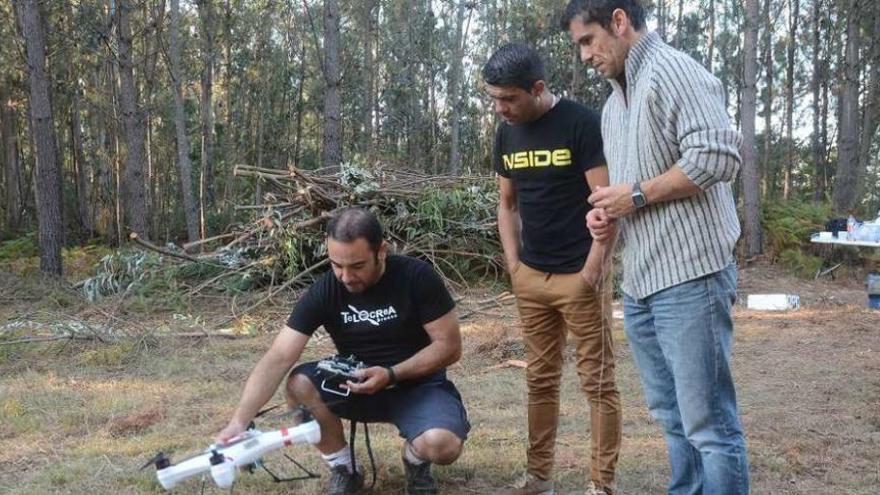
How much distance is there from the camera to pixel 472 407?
420 cm

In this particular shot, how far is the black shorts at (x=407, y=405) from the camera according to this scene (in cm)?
267

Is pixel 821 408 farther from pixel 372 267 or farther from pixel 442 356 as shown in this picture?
pixel 372 267

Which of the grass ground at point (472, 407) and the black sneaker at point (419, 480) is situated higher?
the black sneaker at point (419, 480)

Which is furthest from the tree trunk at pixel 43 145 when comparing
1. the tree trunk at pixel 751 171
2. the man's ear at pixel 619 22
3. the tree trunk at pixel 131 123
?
the tree trunk at pixel 751 171

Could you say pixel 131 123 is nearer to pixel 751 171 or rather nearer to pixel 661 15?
pixel 751 171

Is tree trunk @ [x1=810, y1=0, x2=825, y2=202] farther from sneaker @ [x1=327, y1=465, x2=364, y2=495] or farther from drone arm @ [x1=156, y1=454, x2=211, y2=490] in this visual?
drone arm @ [x1=156, y1=454, x2=211, y2=490]

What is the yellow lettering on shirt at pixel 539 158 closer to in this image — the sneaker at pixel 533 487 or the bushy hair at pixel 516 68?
the bushy hair at pixel 516 68

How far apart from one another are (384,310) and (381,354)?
0.18m

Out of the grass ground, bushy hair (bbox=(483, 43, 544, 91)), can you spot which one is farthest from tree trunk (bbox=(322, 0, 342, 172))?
bushy hair (bbox=(483, 43, 544, 91))

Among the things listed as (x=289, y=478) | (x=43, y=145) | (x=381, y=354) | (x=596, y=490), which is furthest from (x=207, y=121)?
(x=596, y=490)

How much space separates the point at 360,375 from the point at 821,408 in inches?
109

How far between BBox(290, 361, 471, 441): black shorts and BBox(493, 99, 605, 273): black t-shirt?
23.4 inches

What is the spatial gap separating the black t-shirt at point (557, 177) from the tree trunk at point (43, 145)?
832cm

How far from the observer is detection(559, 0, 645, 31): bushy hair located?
6.40ft
